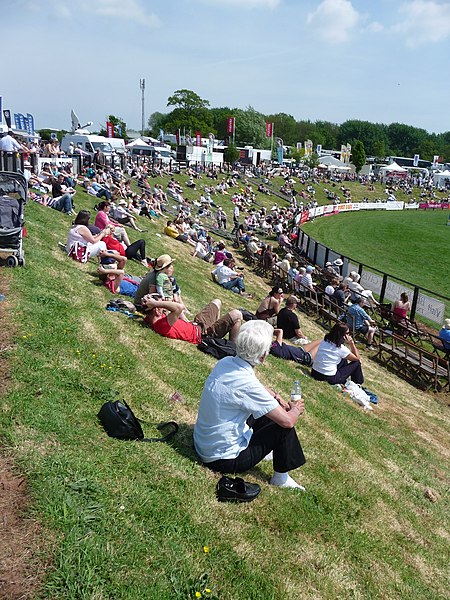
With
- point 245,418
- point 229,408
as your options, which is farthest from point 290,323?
point 229,408

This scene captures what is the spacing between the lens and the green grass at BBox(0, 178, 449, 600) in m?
3.46

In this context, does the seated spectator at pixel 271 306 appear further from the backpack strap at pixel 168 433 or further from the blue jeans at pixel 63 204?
the blue jeans at pixel 63 204

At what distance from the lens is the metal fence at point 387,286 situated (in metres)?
15.3

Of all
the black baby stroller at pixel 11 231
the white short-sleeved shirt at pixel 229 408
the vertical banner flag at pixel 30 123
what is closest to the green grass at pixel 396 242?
the black baby stroller at pixel 11 231

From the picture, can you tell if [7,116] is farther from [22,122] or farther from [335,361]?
[335,361]

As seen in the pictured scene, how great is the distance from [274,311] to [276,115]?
180 meters

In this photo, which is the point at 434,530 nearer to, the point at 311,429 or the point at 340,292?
the point at 311,429

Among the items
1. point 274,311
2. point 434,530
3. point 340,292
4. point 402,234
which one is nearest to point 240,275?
point 340,292

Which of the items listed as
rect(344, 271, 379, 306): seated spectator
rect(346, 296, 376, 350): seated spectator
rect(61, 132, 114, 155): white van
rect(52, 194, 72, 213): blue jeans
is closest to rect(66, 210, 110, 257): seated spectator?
rect(52, 194, 72, 213): blue jeans

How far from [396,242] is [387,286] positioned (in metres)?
19.5

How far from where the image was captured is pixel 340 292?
53.8 feet

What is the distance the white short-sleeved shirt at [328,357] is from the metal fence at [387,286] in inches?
263

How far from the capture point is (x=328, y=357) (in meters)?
9.23

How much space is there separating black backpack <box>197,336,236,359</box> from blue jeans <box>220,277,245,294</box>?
8.67 metres
